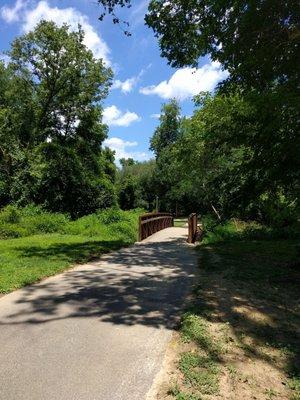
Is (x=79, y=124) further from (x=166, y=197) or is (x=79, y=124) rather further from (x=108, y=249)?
(x=166, y=197)

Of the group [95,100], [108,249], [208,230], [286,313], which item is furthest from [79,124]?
[286,313]

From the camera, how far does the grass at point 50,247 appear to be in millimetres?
7727

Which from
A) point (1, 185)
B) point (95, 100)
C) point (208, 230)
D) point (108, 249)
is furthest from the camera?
point (95, 100)

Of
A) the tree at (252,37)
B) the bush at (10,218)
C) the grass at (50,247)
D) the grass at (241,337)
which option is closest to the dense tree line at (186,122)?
the tree at (252,37)

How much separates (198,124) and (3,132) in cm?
1277

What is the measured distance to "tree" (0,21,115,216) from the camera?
26.1 meters

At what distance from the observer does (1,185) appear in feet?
81.3

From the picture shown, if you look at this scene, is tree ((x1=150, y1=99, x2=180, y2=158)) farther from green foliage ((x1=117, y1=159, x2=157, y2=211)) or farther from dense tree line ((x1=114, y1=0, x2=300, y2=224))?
dense tree line ((x1=114, y1=0, x2=300, y2=224))

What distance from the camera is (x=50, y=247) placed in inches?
459

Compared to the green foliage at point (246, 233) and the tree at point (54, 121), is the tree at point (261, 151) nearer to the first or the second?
the green foliage at point (246, 233)

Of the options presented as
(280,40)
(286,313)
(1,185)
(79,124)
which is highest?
(79,124)

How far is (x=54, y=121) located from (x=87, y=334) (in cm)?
2685

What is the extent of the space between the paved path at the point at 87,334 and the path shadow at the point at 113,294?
0.01 meters

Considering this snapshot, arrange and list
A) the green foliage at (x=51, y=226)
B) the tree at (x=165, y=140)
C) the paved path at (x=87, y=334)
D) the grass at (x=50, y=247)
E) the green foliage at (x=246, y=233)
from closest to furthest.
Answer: the paved path at (x=87, y=334)
the grass at (x=50, y=247)
the green foliage at (x=51, y=226)
the green foliage at (x=246, y=233)
the tree at (x=165, y=140)
